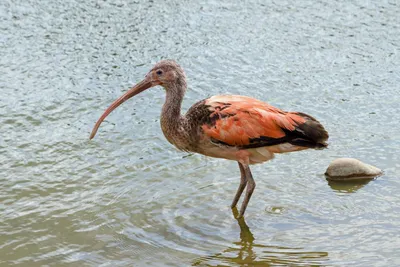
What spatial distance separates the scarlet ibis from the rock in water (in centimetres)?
99

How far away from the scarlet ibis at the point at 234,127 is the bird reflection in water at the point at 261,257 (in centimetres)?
73

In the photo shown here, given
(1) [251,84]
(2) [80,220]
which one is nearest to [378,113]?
(1) [251,84]

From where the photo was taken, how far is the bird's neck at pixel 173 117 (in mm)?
8484

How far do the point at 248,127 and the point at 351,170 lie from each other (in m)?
1.66

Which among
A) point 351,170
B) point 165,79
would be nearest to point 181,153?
point 165,79

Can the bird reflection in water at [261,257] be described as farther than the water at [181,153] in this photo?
No

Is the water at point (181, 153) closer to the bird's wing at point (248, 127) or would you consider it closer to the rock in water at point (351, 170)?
Result: the rock in water at point (351, 170)

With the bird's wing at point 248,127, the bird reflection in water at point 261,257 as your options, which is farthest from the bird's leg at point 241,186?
the bird reflection in water at point 261,257

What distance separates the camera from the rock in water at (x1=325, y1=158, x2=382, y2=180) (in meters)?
9.11

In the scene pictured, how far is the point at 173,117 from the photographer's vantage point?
854 centimetres

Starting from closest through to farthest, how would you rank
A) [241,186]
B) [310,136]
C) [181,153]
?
[310,136], [241,186], [181,153]

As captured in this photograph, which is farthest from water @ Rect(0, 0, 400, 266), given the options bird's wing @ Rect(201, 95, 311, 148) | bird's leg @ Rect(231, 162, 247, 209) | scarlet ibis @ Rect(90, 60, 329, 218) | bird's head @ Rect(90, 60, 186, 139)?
bird's head @ Rect(90, 60, 186, 139)

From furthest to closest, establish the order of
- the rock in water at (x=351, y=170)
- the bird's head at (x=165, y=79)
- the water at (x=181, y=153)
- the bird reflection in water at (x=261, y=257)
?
the rock in water at (x=351, y=170)
the bird's head at (x=165, y=79)
the water at (x=181, y=153)
the bird reflection in water at (x=261, y=257)

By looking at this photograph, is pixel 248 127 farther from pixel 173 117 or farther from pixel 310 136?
pixel 173 117
